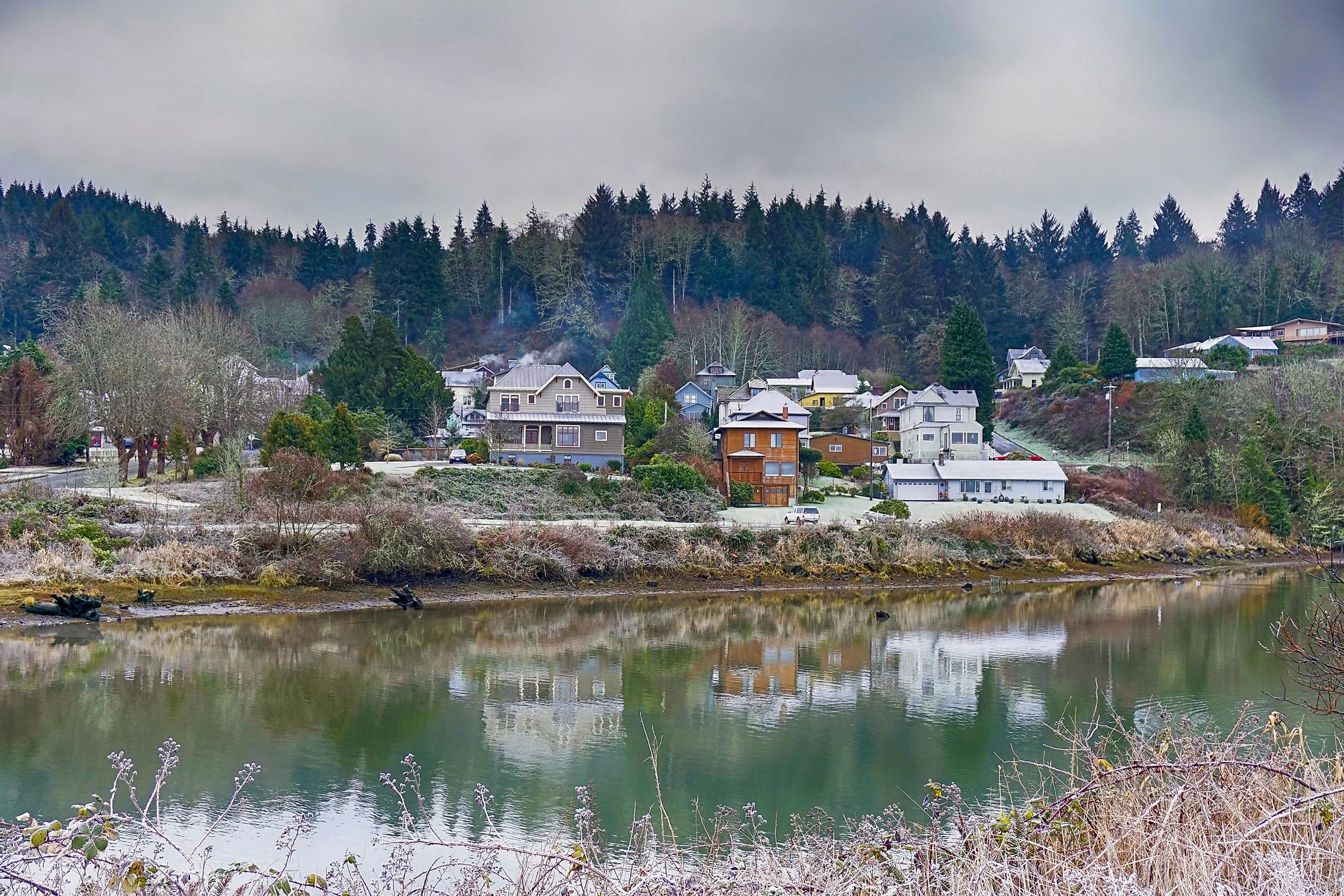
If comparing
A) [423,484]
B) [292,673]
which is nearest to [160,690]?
[292,673]

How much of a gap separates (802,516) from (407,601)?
13922mm

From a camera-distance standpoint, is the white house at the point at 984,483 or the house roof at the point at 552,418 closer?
the white house at the point at 984,483

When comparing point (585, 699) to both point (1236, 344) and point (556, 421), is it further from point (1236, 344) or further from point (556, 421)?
point (1236, 344)

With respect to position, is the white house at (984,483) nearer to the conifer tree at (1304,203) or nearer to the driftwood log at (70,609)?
the driftwood log at (70,609)

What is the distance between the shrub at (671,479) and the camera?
36.8m

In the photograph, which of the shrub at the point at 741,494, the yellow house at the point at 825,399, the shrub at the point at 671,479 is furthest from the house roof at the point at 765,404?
the yellow house at the point at 825,399

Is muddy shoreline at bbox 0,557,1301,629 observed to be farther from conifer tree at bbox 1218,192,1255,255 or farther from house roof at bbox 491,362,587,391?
conifer tree at bbox 1218,192,1255,255

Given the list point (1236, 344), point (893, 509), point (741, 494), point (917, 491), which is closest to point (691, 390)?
point (917, 491)

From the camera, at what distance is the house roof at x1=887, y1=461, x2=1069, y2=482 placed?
43062 mm

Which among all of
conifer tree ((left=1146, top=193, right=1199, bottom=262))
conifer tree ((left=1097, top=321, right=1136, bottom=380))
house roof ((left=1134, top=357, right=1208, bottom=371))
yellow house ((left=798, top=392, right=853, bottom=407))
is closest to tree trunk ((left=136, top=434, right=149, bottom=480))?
yellow house ((left=798, top=392, right=853, bottom=407))

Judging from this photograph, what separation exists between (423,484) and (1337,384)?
39.1 metres

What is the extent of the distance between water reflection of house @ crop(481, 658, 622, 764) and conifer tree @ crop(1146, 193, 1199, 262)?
94.7 m

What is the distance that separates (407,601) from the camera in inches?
1054

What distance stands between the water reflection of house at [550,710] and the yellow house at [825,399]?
1709 inches
